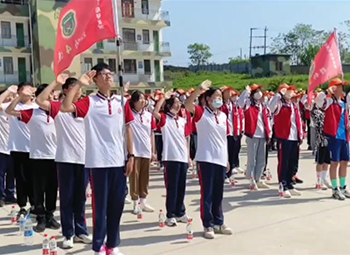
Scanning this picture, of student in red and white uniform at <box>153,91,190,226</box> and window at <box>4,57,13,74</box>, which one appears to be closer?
student in red and white uniform at <box>153,91,190,226</box>

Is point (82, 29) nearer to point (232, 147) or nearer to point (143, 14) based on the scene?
point (232, 147)

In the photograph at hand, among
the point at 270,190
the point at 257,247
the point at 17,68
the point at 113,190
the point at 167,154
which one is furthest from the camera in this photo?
the point at 17,68

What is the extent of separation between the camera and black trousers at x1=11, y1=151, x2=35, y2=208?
626 cm

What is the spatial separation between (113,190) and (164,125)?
1782 millimetres

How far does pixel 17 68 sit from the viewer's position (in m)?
31.9

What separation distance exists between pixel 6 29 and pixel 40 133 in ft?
94.1

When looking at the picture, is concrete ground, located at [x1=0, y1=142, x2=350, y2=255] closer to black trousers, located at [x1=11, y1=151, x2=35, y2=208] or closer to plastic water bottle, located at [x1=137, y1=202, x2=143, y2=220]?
plastic water bottle, located at [x1=137, y1=202, x2=143, y2=220]

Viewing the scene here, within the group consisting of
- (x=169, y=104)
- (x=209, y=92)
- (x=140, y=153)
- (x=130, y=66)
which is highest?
(x=130, y=66)

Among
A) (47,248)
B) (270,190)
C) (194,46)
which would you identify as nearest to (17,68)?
(270,190)

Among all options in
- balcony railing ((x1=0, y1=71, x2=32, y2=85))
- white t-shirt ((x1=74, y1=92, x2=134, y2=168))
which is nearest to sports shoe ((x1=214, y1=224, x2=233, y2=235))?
white t-shirt ((x1=74, y1=92, x2=134, y2=168))

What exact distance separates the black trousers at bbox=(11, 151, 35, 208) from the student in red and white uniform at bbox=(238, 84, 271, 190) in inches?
149

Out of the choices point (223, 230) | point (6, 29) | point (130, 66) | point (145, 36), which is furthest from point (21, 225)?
point (145, 36)

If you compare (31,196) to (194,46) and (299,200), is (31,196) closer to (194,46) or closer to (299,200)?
(299,200)

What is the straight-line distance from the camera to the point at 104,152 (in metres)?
4.34
